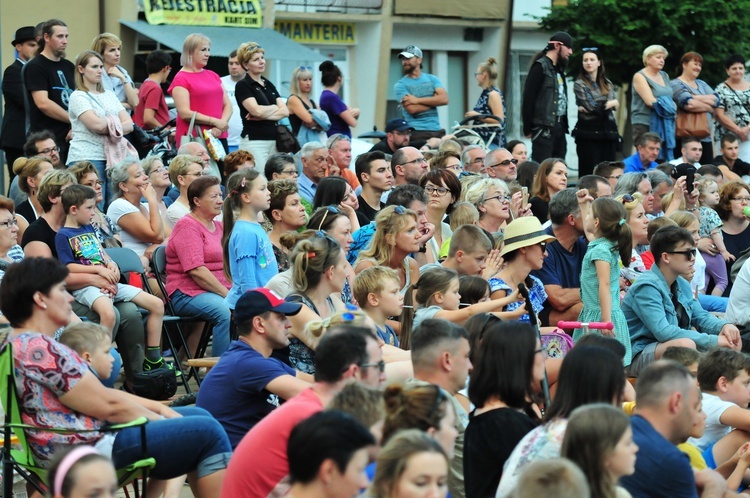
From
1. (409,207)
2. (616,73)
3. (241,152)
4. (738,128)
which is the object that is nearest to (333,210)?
(409,207)

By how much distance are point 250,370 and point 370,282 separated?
4.00ft

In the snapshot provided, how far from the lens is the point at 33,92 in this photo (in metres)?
11.1

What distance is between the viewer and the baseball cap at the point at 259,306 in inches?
248

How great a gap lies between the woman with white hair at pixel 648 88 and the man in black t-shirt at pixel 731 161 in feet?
2.86

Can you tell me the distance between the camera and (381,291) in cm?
721

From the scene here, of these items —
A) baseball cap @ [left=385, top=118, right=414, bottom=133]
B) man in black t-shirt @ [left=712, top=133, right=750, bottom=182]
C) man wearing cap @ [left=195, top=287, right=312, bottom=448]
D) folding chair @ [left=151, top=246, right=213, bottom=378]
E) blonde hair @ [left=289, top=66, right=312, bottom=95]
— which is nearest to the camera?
man wearing cap @ [left=195, top=287, right=312, bottom=448]

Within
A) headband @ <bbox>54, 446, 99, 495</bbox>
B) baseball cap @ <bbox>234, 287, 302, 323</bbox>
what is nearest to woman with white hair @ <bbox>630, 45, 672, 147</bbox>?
baseball cap @ <bbox>234, 287, 302, 323</bbox>

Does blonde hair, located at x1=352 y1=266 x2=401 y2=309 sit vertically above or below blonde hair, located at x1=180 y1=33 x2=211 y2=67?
below

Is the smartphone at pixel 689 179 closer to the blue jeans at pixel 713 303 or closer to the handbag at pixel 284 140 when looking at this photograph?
the blue jeans at pixel 713 303

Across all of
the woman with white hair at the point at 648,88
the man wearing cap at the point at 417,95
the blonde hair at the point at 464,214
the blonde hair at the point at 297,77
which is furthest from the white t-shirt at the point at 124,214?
the woman with white hair at the point at 648,88

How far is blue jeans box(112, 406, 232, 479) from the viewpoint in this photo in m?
5.75

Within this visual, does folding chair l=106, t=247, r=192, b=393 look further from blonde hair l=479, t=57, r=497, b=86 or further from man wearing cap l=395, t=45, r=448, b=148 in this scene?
blonde hair l=479, t=57, r=497, b=86

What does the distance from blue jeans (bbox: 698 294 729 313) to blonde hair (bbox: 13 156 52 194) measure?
5.32m

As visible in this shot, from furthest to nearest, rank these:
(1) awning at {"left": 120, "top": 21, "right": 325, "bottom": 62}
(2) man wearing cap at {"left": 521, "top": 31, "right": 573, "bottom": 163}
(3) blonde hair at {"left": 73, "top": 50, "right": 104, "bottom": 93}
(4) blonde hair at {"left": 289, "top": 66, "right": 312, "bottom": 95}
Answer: (1) awning at {"left": 120, "top": 21, "right": 325, "bottom": 62}, (2) man wearing cap at {"left": 521, "top": 31, "right": 573, "bottom": 163}, (4) blonde hair at {"left": 289, "top": 66, "right": 312, "bottom": 95}, (3) blonde hair at {"left": 73, "top": 50, "right": 104, "bottom": 93}
